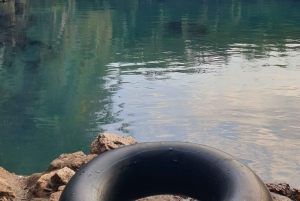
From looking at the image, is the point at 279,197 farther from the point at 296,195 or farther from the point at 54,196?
the point at 54,196

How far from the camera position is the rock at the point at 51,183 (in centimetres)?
451

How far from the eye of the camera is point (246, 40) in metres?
17.1

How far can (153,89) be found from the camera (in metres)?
10.1

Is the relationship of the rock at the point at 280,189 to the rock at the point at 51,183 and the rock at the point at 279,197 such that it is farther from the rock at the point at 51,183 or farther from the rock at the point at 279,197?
the rock at the point at 51,183

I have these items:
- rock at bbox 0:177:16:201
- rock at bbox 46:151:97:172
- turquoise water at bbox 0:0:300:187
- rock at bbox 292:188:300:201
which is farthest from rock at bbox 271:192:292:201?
rock at bbox 0:177:16:201

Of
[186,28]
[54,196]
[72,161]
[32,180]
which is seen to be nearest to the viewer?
[54,196]

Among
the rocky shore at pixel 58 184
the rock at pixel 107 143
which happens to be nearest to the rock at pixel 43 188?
the rocky shore at pixel 58 184

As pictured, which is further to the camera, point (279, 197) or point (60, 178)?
point (60, 178)

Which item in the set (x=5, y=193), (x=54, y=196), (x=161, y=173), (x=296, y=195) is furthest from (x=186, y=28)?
(x=161, y=173)

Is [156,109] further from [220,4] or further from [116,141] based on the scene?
[220,4]

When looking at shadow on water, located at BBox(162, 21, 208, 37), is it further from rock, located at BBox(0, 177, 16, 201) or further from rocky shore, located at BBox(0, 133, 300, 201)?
rock, located at BBox(0, 177, 16, 201)

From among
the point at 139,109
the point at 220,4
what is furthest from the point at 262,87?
the point at 220,4

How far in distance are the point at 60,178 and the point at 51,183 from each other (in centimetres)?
13

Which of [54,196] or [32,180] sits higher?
[54,196]
